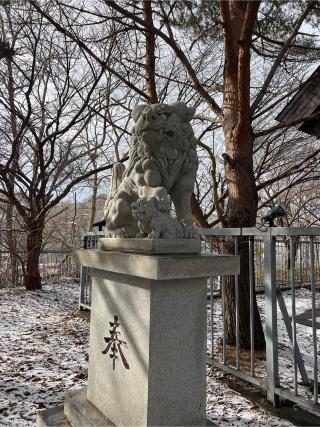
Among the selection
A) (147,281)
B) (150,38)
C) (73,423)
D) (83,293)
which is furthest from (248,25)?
(83,293)

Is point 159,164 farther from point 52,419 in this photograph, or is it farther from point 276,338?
point 52,419

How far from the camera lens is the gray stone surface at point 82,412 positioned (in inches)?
91.7

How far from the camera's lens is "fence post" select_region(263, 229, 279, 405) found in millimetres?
3033

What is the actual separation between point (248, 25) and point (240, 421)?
441 centimetres

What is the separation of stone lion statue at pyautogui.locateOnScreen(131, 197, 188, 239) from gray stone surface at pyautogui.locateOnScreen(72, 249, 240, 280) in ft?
0.61

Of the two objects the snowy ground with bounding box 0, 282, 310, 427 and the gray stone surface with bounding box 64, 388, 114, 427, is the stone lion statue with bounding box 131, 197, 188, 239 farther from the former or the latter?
the snowy ground with bounding box 0, 282, 310, 427

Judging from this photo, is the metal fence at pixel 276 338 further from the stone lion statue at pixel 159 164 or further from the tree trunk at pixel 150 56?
the tree trunk at pixel 150 56

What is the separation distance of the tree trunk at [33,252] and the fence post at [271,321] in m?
7.01

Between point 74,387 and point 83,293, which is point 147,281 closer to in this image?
point 74,387

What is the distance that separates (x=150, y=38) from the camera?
5793mm

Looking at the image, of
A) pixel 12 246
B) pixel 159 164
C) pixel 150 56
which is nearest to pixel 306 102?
pixel 150 56

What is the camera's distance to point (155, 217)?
217 cm

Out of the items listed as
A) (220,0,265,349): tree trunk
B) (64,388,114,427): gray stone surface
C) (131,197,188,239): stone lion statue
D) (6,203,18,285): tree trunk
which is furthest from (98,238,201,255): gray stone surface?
(6,203,18,285): tree trunk

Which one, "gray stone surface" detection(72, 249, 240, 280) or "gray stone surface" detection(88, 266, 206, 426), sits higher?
"gray stone surface" detection(72, 249, 240, 280)
